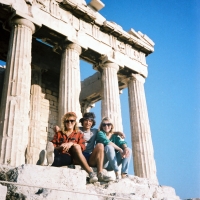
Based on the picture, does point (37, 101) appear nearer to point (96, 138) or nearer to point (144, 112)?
point (144, 112)

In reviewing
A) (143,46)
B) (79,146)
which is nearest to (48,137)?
(143,46)

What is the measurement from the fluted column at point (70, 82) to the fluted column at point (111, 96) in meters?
1.85

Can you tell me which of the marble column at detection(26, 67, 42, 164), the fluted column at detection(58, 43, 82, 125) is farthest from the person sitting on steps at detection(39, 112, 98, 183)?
Answer: the marble column at detection(26, 67, 42, 164)

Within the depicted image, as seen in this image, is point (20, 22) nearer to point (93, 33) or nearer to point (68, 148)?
point (93, 33)

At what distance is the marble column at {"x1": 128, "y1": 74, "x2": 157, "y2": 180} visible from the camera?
13.4m

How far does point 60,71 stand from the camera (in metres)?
13.2

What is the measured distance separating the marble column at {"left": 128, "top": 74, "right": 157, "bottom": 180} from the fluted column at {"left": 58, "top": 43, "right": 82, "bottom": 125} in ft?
13.1

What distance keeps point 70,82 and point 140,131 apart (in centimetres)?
483

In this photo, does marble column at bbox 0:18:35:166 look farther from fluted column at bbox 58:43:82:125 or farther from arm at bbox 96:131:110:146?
arm at bbox 96:131:110:146

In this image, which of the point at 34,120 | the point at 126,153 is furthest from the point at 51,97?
the point at 126,153

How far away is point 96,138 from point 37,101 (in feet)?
30.4

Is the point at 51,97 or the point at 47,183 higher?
the point at 51,97

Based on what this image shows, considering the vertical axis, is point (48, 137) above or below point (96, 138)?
above

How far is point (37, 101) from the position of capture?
15055mm
